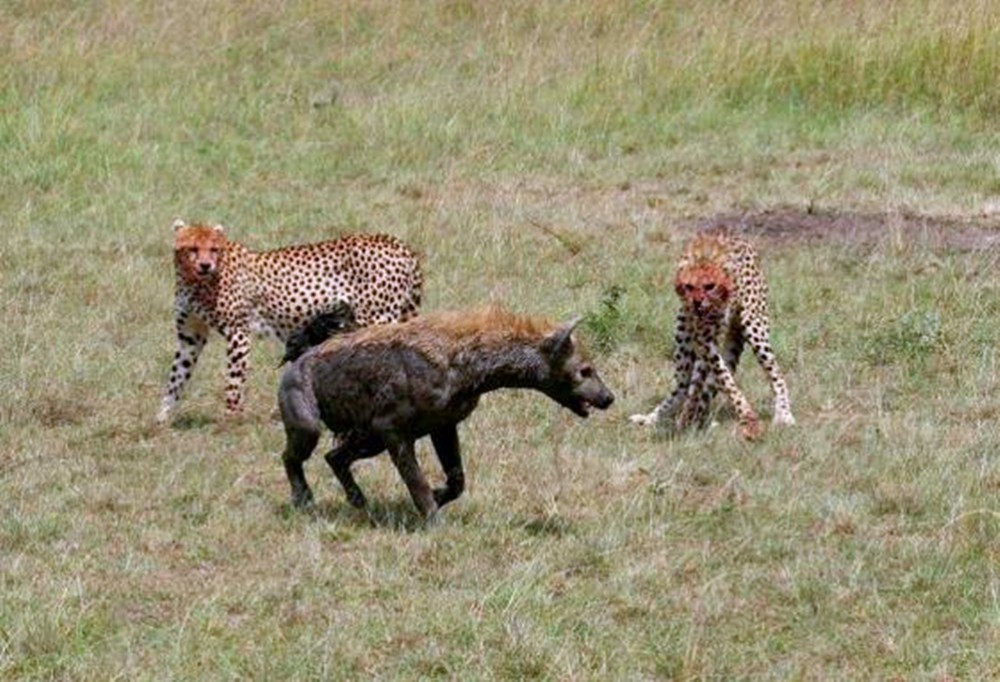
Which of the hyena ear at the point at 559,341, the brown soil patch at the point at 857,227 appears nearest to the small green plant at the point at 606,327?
the brown soil patch at the point at 857,227

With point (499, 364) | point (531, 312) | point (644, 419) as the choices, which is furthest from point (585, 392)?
point (531, 312)

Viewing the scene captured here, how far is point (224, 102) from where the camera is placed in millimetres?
15969

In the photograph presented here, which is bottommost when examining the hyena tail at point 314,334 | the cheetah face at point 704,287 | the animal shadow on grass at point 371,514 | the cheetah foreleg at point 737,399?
the cheetah foreleg at point 737,399

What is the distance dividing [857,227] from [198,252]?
14.6ft

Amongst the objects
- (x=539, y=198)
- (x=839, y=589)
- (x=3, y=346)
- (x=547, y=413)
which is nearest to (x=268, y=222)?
(x=539, y=198)

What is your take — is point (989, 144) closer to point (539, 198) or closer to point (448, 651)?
point (539, 198)

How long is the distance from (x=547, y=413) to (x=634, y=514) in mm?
1719

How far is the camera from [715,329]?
9805 mm

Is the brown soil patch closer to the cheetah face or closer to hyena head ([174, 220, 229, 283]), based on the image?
the cheetah face

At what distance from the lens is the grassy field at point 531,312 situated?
7.05 m

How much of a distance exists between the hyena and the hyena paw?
1.59 metres

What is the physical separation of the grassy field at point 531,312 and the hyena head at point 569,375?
1.28 feet

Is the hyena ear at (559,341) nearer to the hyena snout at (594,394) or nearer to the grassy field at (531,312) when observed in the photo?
the hyena snout at (594,394)

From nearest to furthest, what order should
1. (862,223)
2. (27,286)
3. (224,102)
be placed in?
(27,286), (862,223), (224,102)
